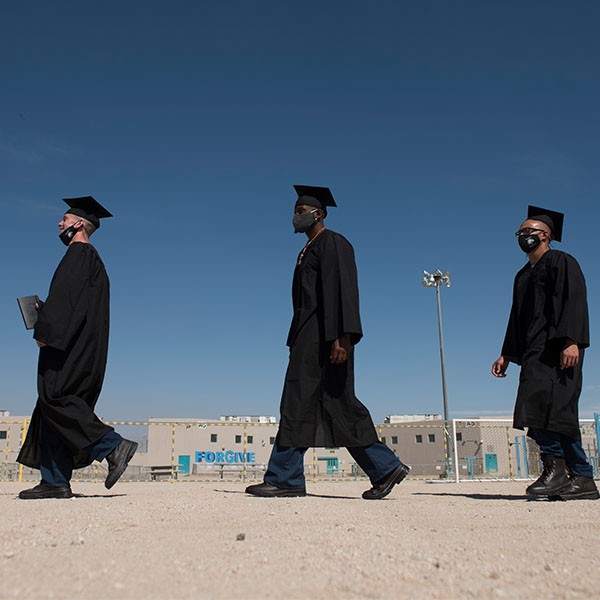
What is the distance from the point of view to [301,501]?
4.36 m

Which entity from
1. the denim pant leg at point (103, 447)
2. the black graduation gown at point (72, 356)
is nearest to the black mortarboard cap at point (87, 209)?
the black graduation gown at point (72, 356)

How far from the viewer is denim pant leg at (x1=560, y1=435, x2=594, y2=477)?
5270 mm

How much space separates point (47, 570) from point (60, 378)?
2917mm

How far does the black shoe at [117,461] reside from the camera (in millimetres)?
4676

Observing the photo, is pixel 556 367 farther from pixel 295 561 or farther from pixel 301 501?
pixel 295 561

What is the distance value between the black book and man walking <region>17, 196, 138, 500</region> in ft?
0.24

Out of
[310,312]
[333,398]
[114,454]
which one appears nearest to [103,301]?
[114,454]

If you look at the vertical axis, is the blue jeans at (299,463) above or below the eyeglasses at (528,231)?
below

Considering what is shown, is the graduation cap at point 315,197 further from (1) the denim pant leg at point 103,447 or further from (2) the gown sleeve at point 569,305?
(1) the denim pant leg at point 103,447

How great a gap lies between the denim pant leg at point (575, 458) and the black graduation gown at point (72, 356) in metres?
3.59

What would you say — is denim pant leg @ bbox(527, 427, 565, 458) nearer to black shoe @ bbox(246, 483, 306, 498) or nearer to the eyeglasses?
the eyeglasses

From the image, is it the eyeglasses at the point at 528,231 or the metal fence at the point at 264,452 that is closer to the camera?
the eyeglasses at the point at 528,231

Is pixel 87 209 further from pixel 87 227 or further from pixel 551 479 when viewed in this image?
pixel 551 479

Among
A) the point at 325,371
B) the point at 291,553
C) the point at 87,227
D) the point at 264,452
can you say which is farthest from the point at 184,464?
the point at 291,553
